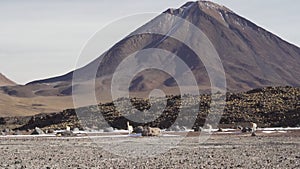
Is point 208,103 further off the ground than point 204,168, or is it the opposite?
point 208,103

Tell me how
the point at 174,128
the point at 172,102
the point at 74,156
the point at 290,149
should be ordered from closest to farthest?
1. the point at 74,156
2. the point at 290,149
3. the point at 174,128
4. the point at 172,102

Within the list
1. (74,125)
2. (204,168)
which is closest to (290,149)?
(204,168)

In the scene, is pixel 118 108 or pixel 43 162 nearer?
pixel 43 162

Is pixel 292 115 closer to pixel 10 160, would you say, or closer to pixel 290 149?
pixel 290 149

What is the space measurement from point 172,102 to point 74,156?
50499mm

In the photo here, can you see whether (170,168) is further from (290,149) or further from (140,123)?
(140,123)

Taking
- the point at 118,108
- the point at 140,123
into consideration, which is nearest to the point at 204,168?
the point at 140,123

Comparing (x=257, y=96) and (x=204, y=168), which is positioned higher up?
(x=257, y=96)

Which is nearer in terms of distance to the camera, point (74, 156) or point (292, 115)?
point (74, 156)

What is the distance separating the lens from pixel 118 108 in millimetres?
75812

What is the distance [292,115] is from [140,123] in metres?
16.6

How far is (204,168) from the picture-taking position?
20.2 metres

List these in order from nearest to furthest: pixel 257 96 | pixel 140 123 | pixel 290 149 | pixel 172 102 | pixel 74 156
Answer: pixel 74 156 < pixel 290 149 < pixel 140 123 < pixel 257 96 < pixel 172 102

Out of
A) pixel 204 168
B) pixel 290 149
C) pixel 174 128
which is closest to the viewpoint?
pixel 204 168
